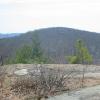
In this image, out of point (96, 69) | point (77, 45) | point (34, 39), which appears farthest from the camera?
point (77, 45)

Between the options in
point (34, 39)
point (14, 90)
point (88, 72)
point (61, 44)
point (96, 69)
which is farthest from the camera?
point (61, 44)

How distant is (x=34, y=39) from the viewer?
1529 inches

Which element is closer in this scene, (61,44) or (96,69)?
(96,69)

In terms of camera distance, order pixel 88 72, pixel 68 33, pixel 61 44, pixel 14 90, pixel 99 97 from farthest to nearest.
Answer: pixel 68 33
pixel 61 44
pixel 88 72
pixel 14 90
pixel 99 97

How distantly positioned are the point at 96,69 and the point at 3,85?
3.92 metres

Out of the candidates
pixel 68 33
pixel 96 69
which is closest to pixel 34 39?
pixel 96 69

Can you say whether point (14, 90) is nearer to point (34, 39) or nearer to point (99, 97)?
point (99, 97)

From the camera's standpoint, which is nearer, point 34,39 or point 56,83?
point 56,83

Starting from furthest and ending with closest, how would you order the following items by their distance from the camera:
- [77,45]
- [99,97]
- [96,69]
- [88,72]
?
[77,45] → [96,69] → [88,72] → [99,97]

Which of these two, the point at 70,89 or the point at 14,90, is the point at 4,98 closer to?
the point at 14,90

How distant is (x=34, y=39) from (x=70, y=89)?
3137 centimetres

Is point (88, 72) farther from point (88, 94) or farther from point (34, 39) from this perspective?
point (34, 39)

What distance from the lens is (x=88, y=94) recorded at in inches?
274

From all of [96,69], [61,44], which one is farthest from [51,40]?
[96,69]
